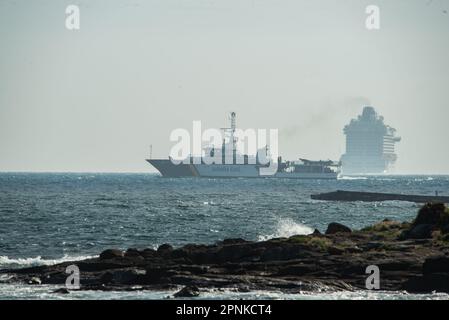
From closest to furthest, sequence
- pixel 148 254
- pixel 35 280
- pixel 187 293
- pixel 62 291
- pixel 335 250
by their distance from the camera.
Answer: pixel 187 293
pixel 62 291
pixel 35 280
pixel 335 250
pixel 148 254

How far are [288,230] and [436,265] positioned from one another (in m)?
36.6

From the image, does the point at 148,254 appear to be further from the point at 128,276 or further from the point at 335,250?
the point at 335,250

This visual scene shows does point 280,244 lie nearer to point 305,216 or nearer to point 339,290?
point 339,290

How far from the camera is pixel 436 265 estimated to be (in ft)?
136

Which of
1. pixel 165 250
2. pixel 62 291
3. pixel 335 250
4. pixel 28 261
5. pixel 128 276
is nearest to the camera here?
pixel 62 291

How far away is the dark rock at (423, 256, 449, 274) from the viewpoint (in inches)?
1631

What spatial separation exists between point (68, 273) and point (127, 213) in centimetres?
5706

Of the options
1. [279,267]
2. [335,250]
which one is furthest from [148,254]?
[335,250]

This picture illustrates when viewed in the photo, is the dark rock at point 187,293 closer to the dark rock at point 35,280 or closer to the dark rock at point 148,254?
the dark rock at point 35,280

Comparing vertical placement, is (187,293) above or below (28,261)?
above

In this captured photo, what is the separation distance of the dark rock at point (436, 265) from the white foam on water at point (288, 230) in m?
28.6

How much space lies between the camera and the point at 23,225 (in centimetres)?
8444

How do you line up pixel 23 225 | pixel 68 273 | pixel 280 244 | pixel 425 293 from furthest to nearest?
pixel 23 225 → pixel 280 244 → pixel 68 273 → pixel 425 293
